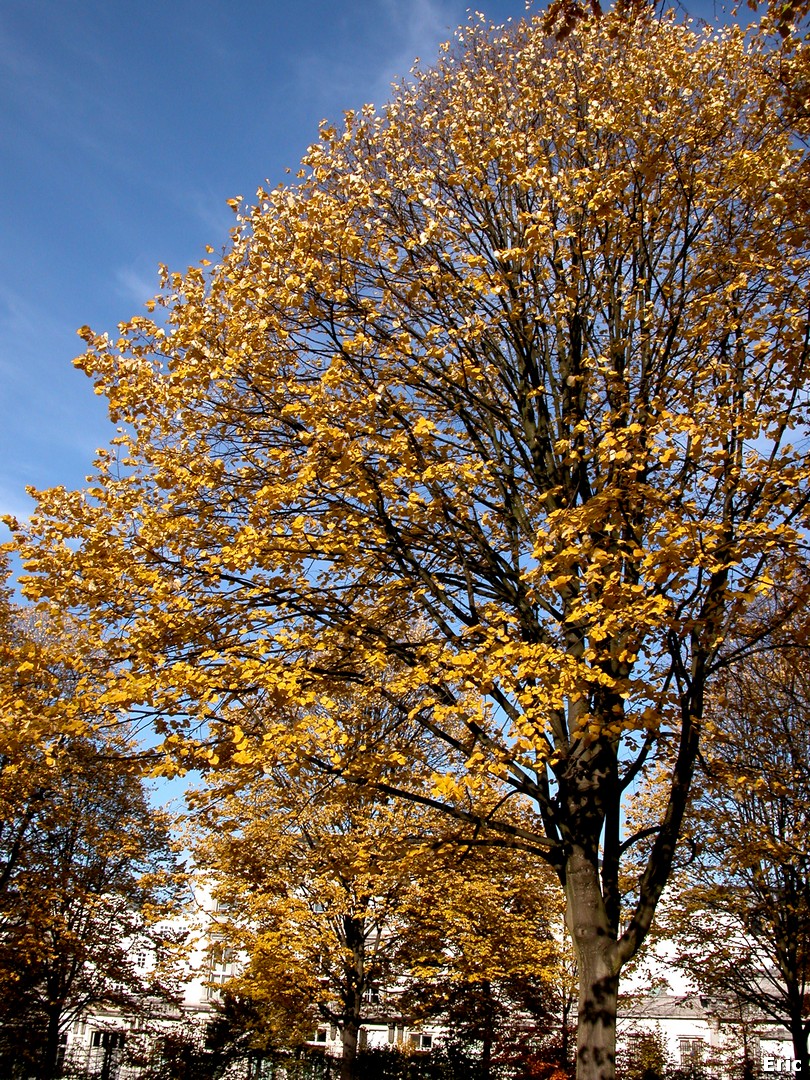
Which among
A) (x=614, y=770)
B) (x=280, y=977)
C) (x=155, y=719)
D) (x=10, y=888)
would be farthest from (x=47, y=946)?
(x=614, y=770)

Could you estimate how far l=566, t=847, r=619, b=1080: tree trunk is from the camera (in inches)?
242

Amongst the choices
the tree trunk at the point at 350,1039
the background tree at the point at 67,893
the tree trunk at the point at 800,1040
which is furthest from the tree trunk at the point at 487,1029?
the background tree at the point at 67,893

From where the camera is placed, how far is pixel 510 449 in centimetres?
891

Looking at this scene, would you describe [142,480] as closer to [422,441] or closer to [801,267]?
[422,441]

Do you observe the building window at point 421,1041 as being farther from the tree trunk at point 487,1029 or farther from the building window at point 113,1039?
the building window at point 113,1039

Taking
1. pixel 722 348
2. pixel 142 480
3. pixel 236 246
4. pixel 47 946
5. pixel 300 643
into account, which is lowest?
pixel 47 946

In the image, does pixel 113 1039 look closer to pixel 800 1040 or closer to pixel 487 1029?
pixel 487 1029

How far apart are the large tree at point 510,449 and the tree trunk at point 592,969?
0.02 meters

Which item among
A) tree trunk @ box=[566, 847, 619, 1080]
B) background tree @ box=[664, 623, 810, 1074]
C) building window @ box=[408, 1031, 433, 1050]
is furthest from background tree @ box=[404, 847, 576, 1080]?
tree trunk @ box=[566, 847, 619, 1080]

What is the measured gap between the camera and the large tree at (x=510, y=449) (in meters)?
6.30

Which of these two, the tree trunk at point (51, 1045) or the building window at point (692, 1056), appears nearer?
the tree trunk at point (51, 1045)

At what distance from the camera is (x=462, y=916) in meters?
15.8

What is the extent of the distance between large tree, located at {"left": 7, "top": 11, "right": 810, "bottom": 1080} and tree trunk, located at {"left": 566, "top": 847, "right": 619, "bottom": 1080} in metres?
0.02

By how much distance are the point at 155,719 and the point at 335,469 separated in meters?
2.72
